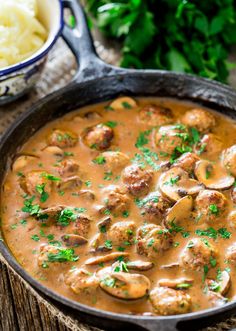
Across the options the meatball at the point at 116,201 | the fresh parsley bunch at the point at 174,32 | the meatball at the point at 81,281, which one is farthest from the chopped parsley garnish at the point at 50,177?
the fresh parsley bunch at the point at 174,32

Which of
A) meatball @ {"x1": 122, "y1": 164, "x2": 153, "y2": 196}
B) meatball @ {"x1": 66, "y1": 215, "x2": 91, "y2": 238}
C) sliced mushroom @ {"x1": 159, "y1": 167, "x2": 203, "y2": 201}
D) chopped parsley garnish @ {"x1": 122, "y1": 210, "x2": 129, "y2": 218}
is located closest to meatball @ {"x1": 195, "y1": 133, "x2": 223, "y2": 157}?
sliced mushroom @ {"x1": 159, "y1": 167, "x2": 203, "y2": 201}

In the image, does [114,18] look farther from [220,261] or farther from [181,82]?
[220,261]

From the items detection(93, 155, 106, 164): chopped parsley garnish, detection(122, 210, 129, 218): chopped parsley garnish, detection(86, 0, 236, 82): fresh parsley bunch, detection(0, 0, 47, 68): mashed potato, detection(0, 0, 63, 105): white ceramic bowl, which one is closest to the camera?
detection(122, 210, 129, 218): chopped parsley garnish

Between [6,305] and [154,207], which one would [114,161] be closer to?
[154,207]

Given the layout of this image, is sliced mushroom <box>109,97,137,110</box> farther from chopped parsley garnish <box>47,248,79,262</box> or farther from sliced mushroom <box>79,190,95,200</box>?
chopped parsley garnish <box>47,248,79,262</box>

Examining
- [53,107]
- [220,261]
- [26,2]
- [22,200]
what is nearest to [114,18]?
[26,2]

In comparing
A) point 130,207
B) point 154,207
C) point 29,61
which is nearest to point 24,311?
point 130,207
